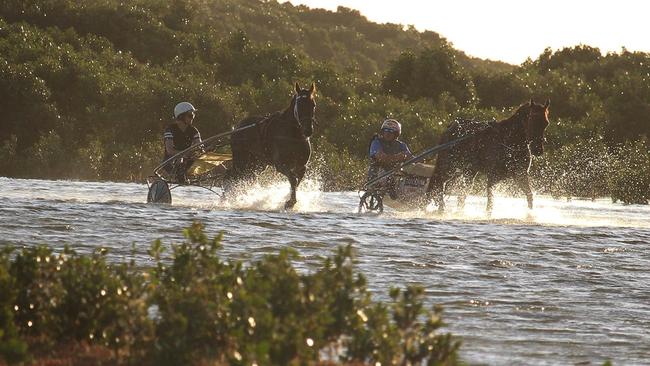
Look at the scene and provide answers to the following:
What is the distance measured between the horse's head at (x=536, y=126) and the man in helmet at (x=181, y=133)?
565 cm

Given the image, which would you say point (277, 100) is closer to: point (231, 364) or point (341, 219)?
point (341, 219)

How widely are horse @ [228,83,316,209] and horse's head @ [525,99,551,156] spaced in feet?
11.5

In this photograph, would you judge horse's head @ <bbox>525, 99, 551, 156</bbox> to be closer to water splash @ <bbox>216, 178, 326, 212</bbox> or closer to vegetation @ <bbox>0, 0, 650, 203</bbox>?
water splash @ <bbox>216, 178, 326, 212</bbox>

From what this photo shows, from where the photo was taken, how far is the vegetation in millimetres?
37906

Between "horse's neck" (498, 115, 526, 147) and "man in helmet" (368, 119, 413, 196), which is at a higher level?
"horse's neck" (498, 115, 526, 147)

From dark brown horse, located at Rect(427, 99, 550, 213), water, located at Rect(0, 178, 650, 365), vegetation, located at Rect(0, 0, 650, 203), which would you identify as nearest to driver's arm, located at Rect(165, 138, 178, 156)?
water, located at Rect(0, 178, 650, 365)

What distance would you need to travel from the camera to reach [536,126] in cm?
2141

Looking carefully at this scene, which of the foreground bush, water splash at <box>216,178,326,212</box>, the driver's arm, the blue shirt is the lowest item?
the foreground bush

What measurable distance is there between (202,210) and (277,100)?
87.8ft

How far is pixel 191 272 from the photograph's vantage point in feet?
27.8

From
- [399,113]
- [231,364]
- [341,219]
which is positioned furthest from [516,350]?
[399,113]

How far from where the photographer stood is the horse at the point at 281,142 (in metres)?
21.5

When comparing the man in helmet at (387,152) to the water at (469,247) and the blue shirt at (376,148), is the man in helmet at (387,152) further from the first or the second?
the water at (469,247)

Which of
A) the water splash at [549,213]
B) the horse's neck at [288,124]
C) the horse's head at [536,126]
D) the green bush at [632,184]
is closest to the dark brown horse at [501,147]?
the horse's head at [536,126]
